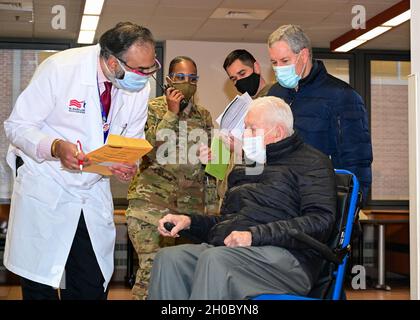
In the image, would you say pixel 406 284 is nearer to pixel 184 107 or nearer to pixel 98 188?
pixel 184 107

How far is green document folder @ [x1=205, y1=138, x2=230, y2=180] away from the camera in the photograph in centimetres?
380

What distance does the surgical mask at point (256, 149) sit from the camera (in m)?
3.08

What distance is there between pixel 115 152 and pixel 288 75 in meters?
1.12

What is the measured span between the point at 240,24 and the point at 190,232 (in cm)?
560

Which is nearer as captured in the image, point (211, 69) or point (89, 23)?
point (89, 23)

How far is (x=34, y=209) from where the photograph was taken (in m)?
3.05

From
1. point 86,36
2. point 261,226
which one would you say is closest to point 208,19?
point 86,36

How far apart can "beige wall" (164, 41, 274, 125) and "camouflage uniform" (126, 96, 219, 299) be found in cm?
422

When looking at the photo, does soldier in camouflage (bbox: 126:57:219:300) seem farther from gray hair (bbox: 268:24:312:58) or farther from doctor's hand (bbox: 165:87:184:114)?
gray hair (bbox: 268:24:312:58)

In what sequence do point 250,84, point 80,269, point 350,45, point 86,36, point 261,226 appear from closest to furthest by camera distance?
point 261,226 → point 80,269 → point 250,84 → point 86,36 → point 350,45

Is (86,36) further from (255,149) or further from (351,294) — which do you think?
(255,149)

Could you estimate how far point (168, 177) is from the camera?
15.2ft

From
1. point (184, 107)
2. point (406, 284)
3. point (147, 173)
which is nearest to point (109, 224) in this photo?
point (147, 173)

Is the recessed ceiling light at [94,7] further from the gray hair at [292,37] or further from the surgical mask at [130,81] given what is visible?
the surgical mask at [130,81]
